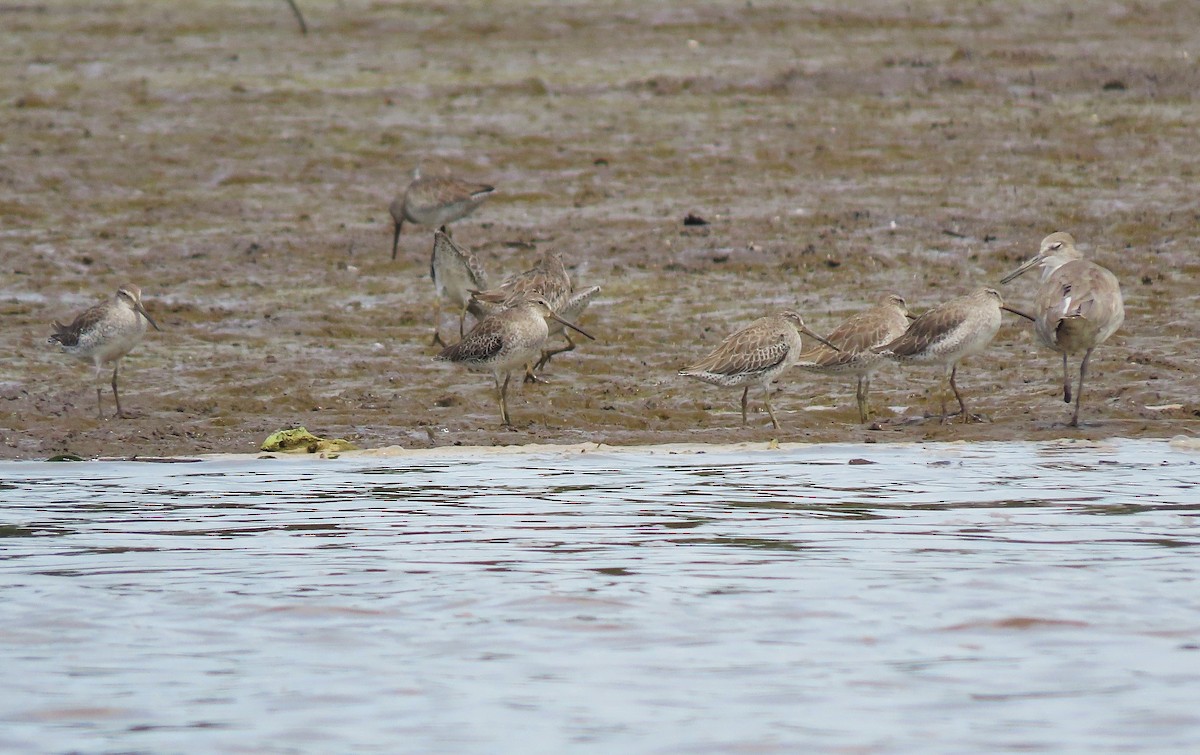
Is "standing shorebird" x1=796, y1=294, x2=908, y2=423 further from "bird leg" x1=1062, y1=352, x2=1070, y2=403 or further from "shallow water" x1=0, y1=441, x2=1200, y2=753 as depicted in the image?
"shallow water" x1=0, y1=441, x2=1200, y2=753

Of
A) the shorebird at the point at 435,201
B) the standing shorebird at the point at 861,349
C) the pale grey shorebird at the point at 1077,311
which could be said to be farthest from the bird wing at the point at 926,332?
the shorebird at the point at 435,201

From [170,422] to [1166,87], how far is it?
46.1 ft

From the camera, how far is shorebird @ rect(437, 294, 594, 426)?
12.5 metres

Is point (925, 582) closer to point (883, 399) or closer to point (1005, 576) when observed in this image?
point (1005, 576)

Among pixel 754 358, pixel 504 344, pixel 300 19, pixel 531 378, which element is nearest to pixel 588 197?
pixel 531 378

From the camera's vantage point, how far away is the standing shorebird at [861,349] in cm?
1242

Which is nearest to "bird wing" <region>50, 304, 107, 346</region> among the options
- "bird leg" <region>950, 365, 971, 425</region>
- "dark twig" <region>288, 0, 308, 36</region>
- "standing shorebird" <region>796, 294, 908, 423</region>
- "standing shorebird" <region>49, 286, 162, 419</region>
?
"standing shorebird" <region>49, 286, 162, 419</region>

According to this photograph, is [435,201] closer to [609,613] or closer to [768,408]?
[768,408]

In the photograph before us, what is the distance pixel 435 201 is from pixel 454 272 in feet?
7.26

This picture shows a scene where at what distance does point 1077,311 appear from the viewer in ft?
38.3

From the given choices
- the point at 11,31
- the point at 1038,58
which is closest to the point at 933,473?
the point at 1038,58

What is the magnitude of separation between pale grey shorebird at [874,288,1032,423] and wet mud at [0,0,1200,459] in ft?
1.44

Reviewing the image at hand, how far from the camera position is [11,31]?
27.0 metres

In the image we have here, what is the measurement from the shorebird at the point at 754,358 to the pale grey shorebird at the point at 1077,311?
148 cm
